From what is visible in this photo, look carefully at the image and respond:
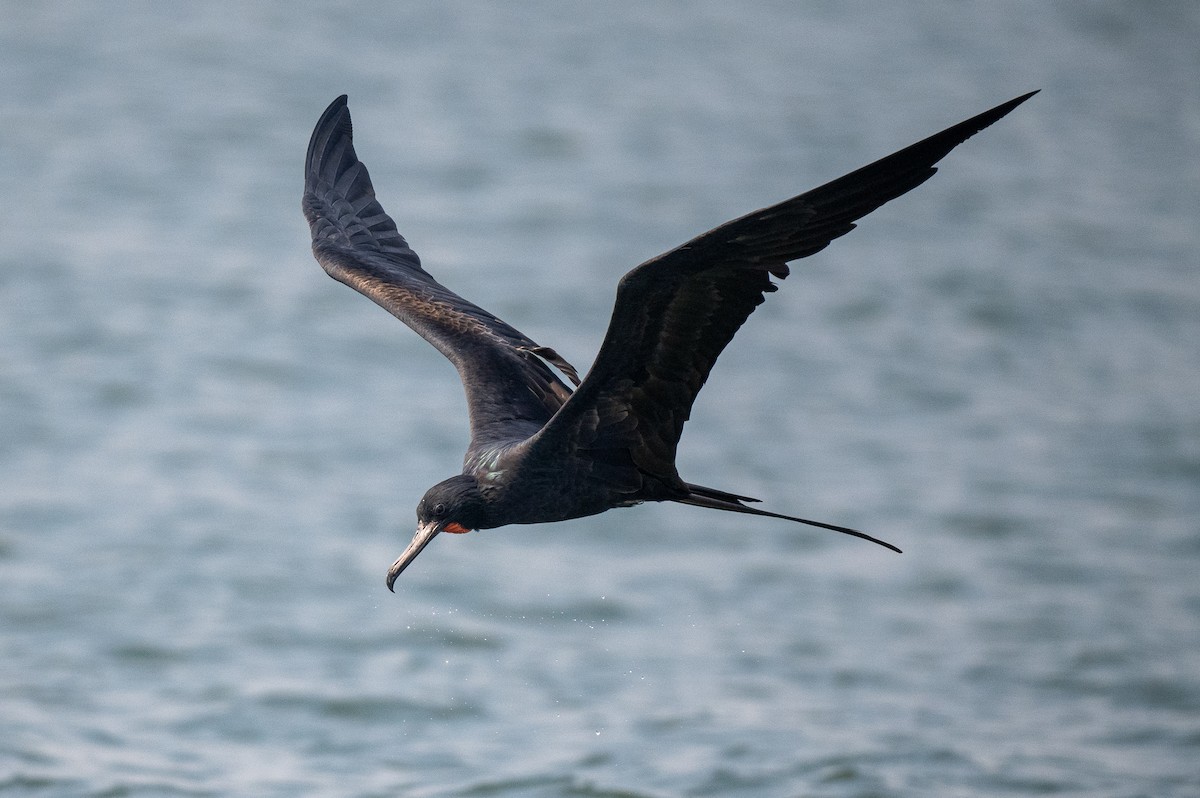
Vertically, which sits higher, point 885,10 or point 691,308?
point 885,10

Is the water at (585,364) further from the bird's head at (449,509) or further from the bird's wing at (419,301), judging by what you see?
the bird's head at (449,509)

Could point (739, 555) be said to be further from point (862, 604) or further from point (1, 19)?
point (1, 19)

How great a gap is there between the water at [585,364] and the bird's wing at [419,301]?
3378mm

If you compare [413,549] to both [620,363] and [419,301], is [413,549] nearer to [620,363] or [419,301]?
[620,363]

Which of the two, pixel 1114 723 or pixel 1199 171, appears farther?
pixel 1199 171

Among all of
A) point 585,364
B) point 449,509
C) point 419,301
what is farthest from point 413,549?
point 585,364

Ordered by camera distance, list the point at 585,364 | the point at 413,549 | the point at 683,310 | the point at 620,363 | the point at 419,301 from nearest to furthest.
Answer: the point at 683,310 → the point at 620,363 → the point at 413,549 → the point at 419,301 → the point at 585,364

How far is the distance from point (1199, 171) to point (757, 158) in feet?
18.0

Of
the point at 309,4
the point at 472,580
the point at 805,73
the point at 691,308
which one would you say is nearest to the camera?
the point at 691,308

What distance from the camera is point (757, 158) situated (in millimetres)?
21578

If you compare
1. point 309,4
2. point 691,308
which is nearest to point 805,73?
point 309,4

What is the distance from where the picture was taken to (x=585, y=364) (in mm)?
16156

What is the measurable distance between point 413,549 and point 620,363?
107 centimetres

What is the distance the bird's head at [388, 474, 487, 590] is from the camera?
6.97m
